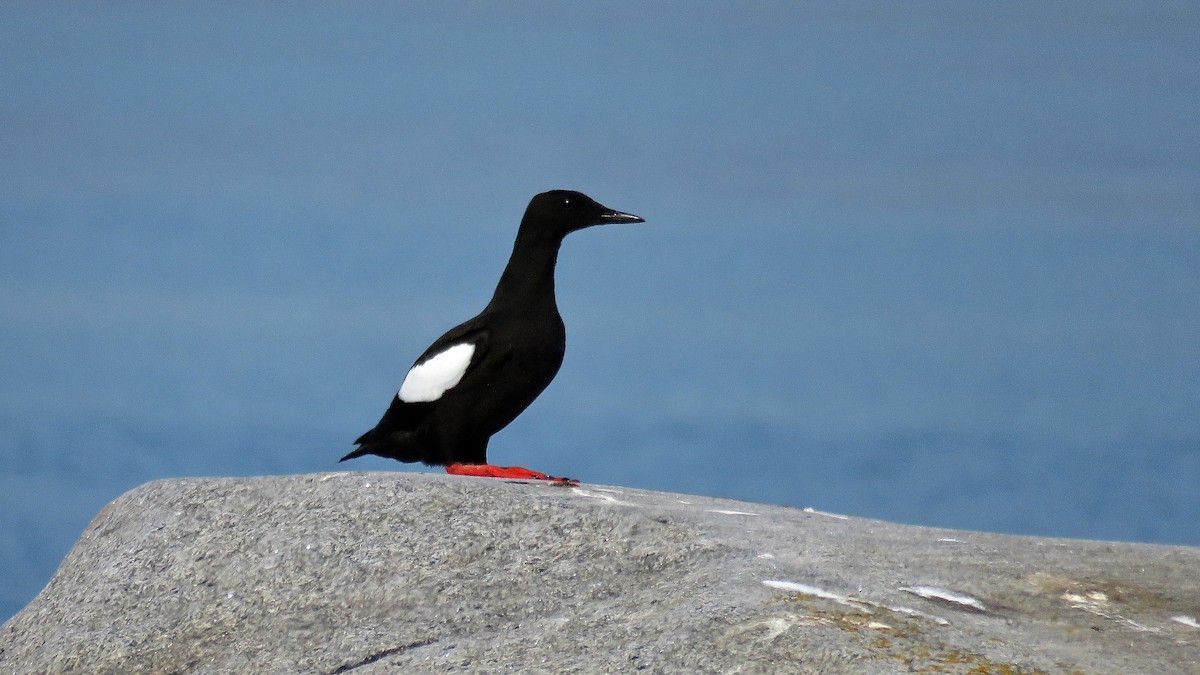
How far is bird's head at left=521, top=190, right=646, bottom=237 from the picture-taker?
8.20 metres

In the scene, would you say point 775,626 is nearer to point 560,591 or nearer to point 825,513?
point 560,591

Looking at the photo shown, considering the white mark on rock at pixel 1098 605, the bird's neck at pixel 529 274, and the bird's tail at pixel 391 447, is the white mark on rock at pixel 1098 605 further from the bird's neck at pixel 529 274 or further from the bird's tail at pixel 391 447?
the bird's tail at pixel 391 447

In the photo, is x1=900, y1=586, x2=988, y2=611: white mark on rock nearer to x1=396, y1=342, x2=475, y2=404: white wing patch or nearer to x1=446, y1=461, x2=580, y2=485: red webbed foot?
x1=446, y1=461, x2=580, y2=485: red webbed foot

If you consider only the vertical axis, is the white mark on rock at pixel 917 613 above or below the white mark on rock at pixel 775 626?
above

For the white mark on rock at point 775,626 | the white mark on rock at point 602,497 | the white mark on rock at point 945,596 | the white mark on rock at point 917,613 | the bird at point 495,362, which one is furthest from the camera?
the bird at point 495,362

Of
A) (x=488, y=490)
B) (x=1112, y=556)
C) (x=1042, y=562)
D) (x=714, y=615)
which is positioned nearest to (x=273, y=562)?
(x=488, y=490)

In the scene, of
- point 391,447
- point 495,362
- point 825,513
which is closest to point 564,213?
point 495,362

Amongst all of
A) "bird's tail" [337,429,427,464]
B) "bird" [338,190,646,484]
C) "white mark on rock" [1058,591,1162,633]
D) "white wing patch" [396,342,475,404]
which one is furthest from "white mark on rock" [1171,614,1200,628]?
"bird's tail" [337,429,427,464]

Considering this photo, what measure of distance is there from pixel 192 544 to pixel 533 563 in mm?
1634

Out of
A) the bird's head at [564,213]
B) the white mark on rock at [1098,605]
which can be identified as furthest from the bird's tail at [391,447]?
the white mark on rock at [1098,605]

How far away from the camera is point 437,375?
7973 millimetres

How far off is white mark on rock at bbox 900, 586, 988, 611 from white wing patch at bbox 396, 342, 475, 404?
12.0 ft

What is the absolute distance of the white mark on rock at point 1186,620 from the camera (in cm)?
486

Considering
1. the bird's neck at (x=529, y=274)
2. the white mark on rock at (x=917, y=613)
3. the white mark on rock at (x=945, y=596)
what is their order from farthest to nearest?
the bird's neck at (x=529, y=274), the white mark on rock at (x=945, y=596), the white mark on rock at (x=917, y=613)
